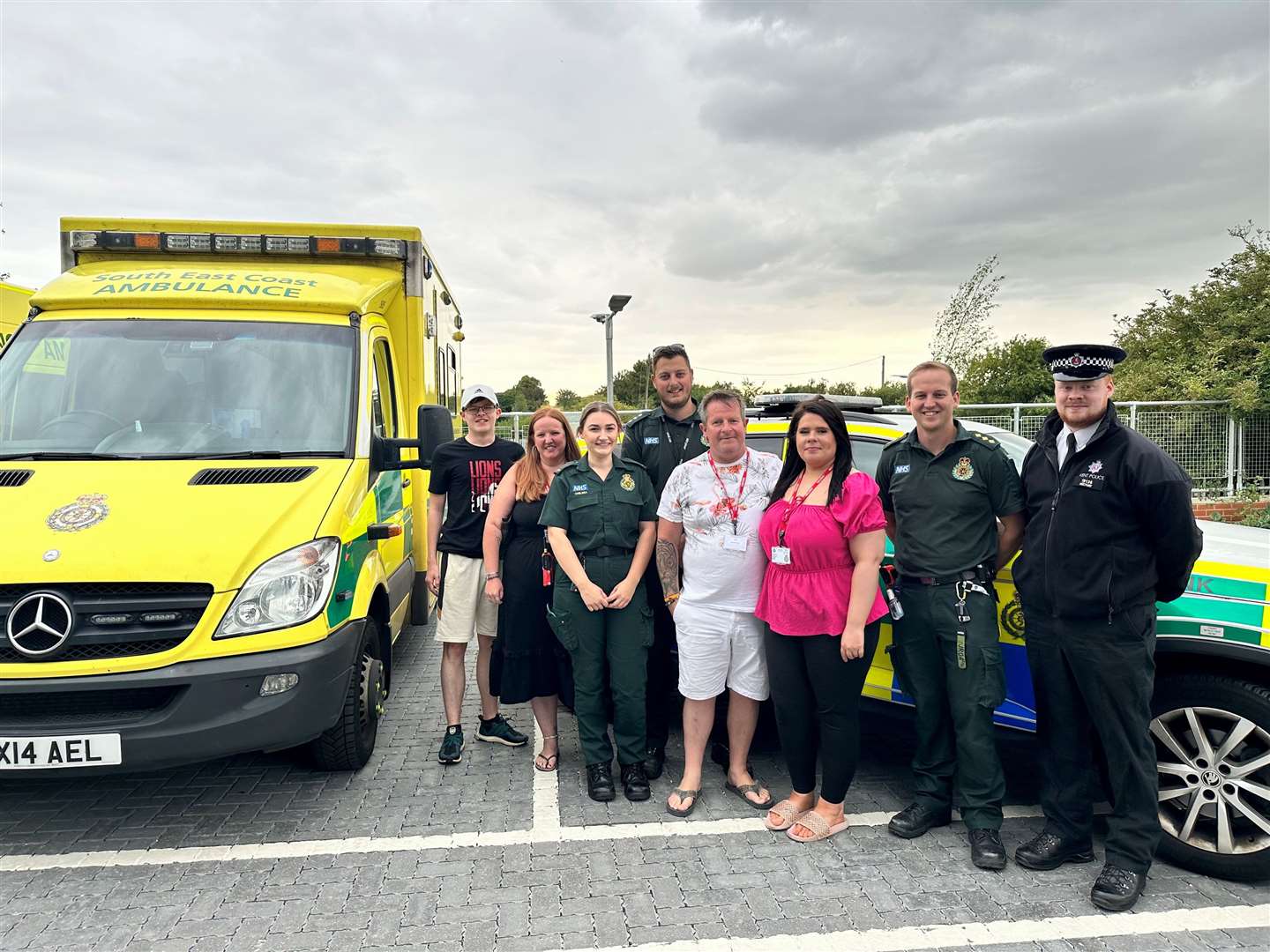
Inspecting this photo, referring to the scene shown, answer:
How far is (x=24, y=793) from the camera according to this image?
382 centimetres

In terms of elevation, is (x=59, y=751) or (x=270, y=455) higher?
(x=270, y=455)

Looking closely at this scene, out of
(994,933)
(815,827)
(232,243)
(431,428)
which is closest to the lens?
(994,933)

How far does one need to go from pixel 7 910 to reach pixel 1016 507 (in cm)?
404

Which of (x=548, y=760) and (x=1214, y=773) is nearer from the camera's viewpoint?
(x=1214, y=773)

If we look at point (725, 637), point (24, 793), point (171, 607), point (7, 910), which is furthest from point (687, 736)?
point (24, 793)

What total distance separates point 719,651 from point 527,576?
1.02 m

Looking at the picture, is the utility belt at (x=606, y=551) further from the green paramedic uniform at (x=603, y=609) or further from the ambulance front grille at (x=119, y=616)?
the ambulance front grille at (x=119, y=616)

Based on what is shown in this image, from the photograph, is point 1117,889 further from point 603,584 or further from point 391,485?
point 391,485

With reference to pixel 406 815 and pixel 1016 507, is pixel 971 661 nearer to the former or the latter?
pixel 1016 507

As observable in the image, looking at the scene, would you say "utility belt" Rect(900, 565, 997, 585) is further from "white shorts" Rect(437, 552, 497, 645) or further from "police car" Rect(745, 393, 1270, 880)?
"white shorts" Rect(437, 552, 497, 645)

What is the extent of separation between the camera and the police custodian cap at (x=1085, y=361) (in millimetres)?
2980

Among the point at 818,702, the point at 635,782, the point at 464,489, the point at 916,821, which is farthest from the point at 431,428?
the point at 916,821

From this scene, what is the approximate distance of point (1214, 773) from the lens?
307 cm

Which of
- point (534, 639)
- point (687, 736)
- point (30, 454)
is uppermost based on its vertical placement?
point (30, 454)
